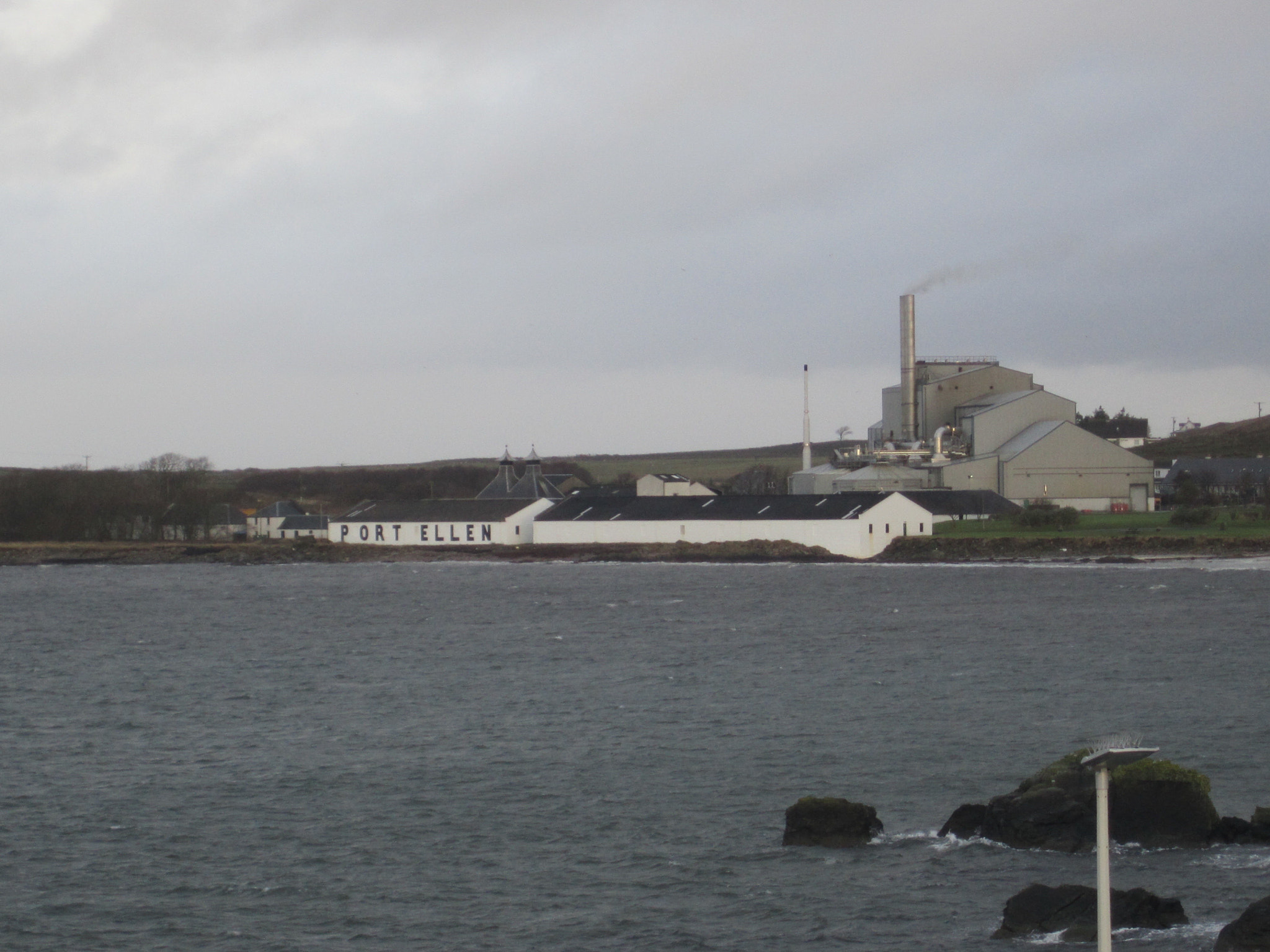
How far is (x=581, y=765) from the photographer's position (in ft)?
66.1

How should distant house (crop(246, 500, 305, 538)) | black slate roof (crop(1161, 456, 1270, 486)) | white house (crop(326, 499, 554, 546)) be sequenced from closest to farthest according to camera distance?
white house (crop(326, 499, 554, 546)) < black slate roof (crop(1161, 456, 1270, 486)) < distant house (crop(246, 500, 305, 538))

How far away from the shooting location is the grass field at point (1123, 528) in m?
62.5

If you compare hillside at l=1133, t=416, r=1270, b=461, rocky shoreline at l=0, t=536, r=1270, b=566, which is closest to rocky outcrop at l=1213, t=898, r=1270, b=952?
rocky shoreline at l=0, t=536, r=1270, b=566

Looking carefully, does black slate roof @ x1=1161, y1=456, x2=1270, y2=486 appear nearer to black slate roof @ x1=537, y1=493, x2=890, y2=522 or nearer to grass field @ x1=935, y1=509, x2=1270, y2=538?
grass field @ x1=935, y1=509, x2=1270, y2=538

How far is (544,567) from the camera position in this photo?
223 ft

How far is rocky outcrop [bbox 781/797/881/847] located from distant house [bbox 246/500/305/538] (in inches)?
3296

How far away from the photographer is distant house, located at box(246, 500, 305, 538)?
96.7 m

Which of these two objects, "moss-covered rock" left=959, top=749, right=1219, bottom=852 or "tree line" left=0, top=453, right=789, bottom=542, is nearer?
"moss-covered rock" left=959, top=749, right=1219, bottom=852

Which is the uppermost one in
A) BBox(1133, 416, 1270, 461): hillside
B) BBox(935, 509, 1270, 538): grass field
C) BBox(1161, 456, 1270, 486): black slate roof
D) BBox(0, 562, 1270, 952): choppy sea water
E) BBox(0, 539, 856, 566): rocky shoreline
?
BBox(1133, 416, 1270, 461): hillside

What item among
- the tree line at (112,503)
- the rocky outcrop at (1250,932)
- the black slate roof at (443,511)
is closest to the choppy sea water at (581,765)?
the rocky outcrop at (1250,932)

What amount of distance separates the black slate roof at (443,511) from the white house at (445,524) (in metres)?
A: 0.03

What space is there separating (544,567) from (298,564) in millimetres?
15662

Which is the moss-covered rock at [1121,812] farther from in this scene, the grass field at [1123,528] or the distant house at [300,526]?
the distant house at [300,526]

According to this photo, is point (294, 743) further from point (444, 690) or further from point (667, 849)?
point (667, 849)
